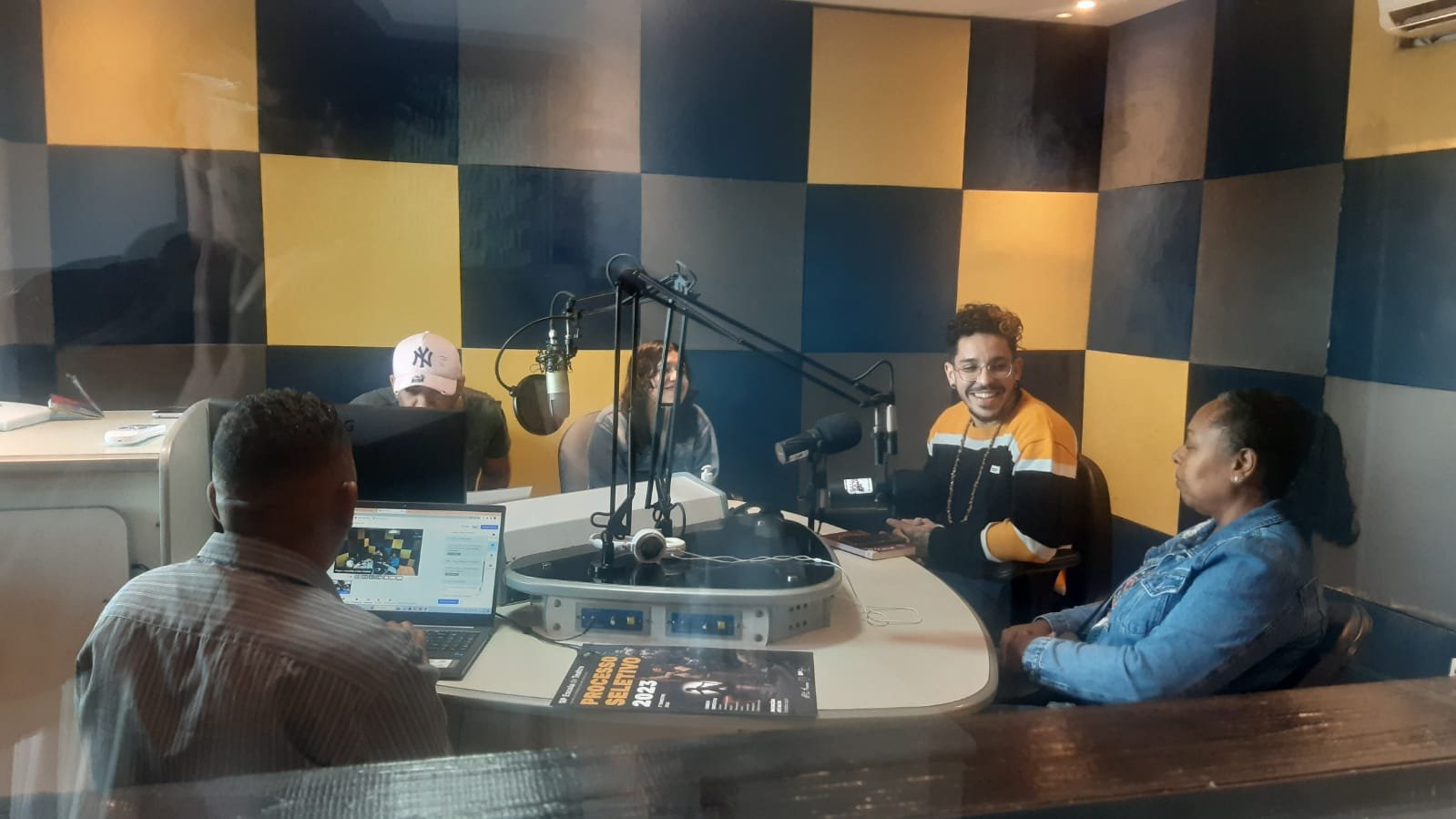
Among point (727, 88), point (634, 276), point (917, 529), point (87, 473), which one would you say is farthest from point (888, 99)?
point (87, 473)

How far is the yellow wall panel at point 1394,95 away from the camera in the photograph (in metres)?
0.81

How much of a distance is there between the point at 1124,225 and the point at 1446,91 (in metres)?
0.35

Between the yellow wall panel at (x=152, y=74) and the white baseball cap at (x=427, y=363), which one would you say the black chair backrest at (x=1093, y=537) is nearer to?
the white baseball cap at (x=427, y=363)

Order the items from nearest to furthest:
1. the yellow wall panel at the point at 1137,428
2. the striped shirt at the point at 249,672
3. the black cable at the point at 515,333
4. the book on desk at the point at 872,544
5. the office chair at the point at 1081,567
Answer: the striped shirt at the point at 249,672 < the black cable at the point at 515,333 < the yellow wall panel at the point at 1137,428 < the office chair at the point at 1081,567 < the book on desk at the point at 872,544

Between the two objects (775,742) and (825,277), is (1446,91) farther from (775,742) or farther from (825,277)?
(775,742)

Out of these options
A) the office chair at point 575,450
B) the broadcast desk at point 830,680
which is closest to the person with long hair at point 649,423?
the office chair at point 575,450

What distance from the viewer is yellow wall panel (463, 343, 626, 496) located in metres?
1.02

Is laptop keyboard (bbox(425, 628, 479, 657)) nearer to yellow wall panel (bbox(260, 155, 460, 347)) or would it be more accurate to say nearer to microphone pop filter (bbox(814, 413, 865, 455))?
yellow wall panel (bbox(260, 155, 460, 347))

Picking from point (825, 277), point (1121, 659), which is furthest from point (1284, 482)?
point (825, 277)

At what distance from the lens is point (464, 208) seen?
0.94 metres

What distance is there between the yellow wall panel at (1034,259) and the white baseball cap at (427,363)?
0.67 m

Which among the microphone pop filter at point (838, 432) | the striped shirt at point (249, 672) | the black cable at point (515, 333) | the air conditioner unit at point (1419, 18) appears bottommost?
the striped shirt at point (249, 672)

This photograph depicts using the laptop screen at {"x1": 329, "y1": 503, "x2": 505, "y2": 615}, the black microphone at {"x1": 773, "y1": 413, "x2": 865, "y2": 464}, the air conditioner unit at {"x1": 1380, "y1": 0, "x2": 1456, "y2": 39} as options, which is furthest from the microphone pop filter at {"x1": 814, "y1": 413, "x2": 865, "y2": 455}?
the air conditioner unit at {"x1": 1380, "y1": 0, "x2": 1456, "y2": 39}

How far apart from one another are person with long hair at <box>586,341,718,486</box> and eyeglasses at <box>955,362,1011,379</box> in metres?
0.37
